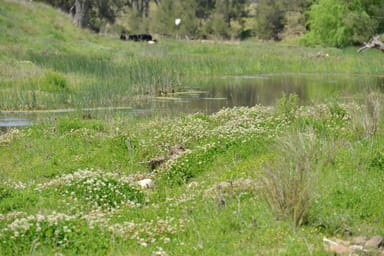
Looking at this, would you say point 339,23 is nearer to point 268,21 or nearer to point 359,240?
point 268,21

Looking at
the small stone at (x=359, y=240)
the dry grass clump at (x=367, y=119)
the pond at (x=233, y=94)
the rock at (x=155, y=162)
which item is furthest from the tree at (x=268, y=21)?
the small stone at (x=359, y=240)

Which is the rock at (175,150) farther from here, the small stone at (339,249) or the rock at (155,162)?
the small stone at (339,249)

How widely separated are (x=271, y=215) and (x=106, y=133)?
28.3 ft

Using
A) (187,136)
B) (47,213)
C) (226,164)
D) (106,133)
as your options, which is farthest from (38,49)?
(47,213)

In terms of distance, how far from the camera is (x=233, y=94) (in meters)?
29.0

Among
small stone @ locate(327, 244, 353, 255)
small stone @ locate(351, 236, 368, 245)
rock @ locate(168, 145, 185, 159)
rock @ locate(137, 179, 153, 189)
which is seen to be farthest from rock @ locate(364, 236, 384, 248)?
rock @ locate(168, 145, 185, 159)

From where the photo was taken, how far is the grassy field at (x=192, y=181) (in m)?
7.98

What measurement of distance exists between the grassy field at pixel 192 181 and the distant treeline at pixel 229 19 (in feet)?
127

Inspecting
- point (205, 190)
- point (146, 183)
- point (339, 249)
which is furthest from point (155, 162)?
point (339, 249)

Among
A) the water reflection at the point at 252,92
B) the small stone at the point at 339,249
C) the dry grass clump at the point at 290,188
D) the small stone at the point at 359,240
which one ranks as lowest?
the water reflection at the point at 252,92

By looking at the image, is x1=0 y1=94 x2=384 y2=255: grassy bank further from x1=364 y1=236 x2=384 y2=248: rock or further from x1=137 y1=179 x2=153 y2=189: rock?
x1=364 y1=236 x2=384 y2=248: rock

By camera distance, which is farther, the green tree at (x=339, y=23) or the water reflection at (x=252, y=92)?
the green tree at (x=339, y=23)

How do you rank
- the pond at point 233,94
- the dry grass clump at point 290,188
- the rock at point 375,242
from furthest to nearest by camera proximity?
the pond at point 233,94 < the dry grass clump at point 290,188 < the rock at point 375,242

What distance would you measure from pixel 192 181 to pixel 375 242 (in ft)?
14.8
